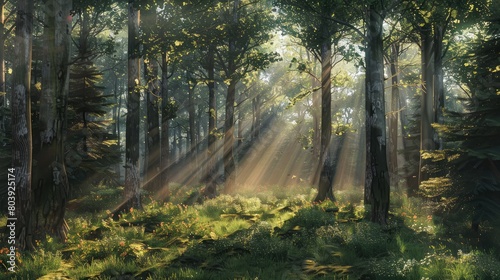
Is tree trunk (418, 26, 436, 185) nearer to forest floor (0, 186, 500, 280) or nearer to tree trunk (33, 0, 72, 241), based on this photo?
forest floor (0, 186, 500, 280)

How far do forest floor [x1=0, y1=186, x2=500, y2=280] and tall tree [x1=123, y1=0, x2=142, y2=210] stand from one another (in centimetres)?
120

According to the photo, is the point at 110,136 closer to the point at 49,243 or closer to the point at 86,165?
the point at 86,165

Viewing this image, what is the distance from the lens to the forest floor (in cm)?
669

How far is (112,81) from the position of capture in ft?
165

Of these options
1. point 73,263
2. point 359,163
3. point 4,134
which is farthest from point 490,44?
point 359,163

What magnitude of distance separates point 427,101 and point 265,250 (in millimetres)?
11455

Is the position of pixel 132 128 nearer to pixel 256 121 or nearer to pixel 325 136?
pixel 325 136

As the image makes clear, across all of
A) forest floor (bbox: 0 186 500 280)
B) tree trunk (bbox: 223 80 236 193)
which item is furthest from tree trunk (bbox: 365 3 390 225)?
tree trunk (bbox: 223 80 236 193)

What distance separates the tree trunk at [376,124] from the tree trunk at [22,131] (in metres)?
8.36

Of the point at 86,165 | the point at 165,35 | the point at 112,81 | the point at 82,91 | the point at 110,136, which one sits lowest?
the point at 86,165

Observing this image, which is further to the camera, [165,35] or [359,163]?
[359,163]

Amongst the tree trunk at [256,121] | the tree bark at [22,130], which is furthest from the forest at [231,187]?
the tree trunk at [256,121]

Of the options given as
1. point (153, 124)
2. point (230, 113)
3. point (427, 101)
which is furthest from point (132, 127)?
point (427, 101)

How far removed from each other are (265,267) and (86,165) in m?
11.0
